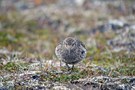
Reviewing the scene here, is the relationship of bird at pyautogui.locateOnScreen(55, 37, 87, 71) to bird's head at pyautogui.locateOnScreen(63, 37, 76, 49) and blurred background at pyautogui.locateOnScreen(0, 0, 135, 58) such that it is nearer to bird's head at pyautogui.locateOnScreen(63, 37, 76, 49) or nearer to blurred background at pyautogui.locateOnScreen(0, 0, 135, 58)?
bird's head at pyautogui.locateOnScreen(63, 37, 76, 49)

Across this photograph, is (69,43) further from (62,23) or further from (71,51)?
(62,23)

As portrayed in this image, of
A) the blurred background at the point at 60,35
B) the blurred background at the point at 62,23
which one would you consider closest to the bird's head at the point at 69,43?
the blurred background at the point at 60,35

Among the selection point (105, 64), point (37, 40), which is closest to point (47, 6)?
point (37, 40)

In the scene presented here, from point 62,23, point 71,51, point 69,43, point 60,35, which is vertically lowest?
point 71,51

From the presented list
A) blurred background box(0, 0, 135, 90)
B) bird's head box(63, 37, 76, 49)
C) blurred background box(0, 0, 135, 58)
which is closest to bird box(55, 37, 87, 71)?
bird's head box(63, 37, 76, 49)

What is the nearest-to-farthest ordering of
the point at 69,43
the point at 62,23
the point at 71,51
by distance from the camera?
the point at 71,51 < the point at 69,43 < the point at 62,23

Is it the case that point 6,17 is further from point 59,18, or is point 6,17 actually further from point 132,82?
point 132,82

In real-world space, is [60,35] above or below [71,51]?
above

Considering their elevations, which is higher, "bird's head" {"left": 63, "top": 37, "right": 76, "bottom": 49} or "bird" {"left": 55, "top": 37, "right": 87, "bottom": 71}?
"bird's head" {"left": 63, "top": 37, "right": 76, "bottom": 49}

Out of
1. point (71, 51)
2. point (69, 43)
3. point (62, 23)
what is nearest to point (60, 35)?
point (62, 23)

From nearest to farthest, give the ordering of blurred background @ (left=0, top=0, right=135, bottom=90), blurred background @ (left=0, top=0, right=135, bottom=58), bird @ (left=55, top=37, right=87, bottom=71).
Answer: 1. bird @ (left=55, top=37, right=87, bottom=71)
2. blurred background @ (left=0, top=0, right=135, bottom=90)
3. blurred background @ (left=0, top=0, right=135, bottom=58)

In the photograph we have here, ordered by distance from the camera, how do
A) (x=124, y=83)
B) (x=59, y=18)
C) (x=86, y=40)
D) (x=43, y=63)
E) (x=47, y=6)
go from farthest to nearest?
(x=47, y=6)
(x=59, y=18)
(x=86, y=40)
(x=43, y=63)
(x=124, y=83)
